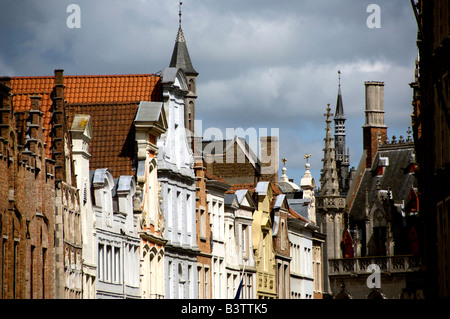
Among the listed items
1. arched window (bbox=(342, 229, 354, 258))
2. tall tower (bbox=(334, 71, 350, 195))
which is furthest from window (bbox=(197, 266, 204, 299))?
tall tower (bbox=(334, 71, 350, 195))

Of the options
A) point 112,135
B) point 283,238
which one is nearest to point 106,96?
point 112,135

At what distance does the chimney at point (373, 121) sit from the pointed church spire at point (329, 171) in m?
10.6

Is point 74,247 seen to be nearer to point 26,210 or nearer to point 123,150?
point 26,210

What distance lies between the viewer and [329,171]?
3757 inches

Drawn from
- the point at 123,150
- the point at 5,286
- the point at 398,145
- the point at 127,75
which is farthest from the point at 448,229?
the point at 398,145

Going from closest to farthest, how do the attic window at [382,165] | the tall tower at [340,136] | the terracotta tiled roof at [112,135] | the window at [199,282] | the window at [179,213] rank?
the terracotta tiled roof at [112,135], the window at [179,213], the window at [199,282], the attic window at [382,165], the tall tower at [340,136]

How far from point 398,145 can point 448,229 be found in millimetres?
70650

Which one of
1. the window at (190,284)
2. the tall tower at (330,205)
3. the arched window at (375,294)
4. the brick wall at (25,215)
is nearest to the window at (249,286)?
the window at (190,284)

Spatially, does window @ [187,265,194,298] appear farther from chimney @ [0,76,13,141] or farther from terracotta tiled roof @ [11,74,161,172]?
chimney @ [0,76,13,141]

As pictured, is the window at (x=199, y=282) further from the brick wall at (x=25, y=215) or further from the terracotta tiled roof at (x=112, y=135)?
the brick wall at (x=25, y=215)

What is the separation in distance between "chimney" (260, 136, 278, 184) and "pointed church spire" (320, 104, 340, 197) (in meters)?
9.51

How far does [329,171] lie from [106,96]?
40484 mm

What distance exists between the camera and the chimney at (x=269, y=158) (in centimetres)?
8200

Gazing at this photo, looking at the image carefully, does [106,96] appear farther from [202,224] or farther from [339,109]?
[339,109]
